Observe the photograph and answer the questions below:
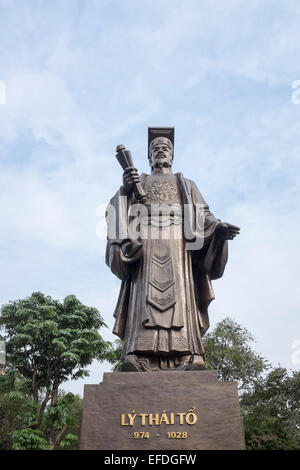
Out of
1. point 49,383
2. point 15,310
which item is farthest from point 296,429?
point 15,310

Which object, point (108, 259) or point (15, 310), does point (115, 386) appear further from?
point (15, 310)

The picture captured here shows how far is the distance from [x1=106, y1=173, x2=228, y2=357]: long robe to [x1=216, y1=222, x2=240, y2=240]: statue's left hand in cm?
10

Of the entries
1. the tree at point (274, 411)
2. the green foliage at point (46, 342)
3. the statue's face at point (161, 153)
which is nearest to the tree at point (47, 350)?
the green foliage at point (46, 342)

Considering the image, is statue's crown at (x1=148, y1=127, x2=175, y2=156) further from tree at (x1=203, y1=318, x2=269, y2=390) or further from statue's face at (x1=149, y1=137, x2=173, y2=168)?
tree at (x1=203, y1=318, x2=269, y2=390)

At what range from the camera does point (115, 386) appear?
4.72m

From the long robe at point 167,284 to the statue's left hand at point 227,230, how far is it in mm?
105

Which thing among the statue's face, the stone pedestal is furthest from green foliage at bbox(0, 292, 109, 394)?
the stone pedestal

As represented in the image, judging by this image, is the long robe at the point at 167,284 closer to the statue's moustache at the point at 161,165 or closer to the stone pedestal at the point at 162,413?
the stone pedestal at the point at 162,413

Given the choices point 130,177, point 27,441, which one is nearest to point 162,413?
point 130,177

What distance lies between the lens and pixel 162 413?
452 cm

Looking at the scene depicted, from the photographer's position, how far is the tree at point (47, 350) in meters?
20.3

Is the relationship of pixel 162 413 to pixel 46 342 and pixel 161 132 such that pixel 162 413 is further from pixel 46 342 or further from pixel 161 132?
pixel 46 342

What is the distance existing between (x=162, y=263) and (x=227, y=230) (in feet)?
3.42

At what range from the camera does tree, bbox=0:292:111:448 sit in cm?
2030
